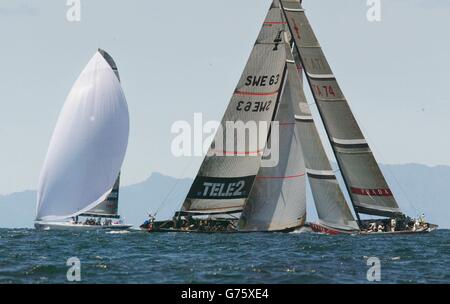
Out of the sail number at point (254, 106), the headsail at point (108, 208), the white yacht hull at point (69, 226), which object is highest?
the sail number at point (254, 106)

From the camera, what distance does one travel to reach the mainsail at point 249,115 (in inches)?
2469

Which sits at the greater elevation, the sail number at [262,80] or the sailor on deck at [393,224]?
the sail number at [262,80]

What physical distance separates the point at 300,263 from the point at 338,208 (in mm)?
21723

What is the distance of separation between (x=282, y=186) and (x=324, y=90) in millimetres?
6749

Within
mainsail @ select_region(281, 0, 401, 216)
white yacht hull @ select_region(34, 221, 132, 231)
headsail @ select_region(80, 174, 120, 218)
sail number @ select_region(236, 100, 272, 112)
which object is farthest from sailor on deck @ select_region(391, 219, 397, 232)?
headsail @ select_region(80, 174, 120, 218)

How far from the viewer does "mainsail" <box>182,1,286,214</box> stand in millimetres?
62719

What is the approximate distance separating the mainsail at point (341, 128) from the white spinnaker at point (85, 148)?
26299 mm

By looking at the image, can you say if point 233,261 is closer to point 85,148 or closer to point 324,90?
point 324,90

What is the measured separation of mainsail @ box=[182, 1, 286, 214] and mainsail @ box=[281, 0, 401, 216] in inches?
52.7

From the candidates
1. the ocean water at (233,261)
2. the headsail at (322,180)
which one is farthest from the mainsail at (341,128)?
the ocean water at (233,261)

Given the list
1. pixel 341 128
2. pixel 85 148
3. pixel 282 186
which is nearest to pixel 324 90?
pixel 341 128

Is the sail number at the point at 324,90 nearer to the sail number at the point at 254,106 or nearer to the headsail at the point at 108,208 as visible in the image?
the sail number at the point at 254,106
